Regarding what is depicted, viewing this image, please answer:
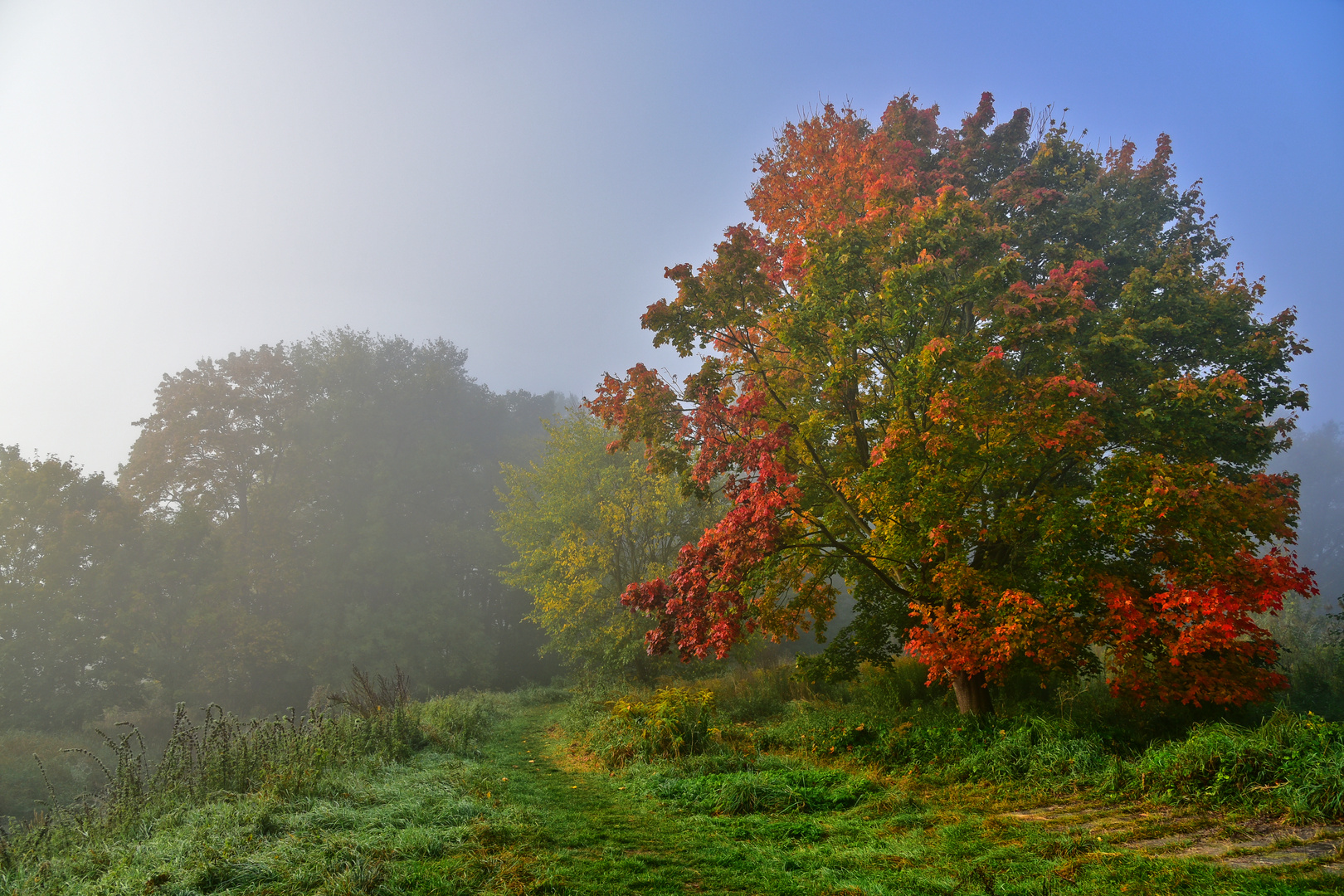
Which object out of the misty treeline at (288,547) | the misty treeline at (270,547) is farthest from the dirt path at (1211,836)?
the misty treeline at (270,547)

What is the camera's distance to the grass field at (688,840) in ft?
12.2

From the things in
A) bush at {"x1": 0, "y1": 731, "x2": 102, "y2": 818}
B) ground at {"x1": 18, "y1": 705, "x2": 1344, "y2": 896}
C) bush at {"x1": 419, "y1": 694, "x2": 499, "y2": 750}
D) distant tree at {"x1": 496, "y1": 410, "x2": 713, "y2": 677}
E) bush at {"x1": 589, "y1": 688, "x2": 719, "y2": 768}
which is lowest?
bush at {"x1": 0, "y1": 731, "x2": 102, "y2": 818}

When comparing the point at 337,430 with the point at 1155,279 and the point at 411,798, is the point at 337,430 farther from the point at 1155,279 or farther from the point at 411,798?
the point at 1155,279

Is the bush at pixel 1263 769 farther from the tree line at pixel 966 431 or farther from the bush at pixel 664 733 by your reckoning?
the bush at pixel 664 733

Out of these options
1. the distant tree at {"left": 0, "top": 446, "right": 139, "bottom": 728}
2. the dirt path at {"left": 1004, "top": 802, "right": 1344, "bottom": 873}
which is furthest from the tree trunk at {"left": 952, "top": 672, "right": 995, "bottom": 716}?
the distant tree at {"left": 0, "top": 446, "right": 139, "bottom": 728}

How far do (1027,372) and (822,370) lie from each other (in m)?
3.43

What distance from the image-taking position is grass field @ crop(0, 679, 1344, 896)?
146 inches

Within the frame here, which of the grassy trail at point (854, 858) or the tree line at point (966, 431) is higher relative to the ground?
the tree line at point (966, 431)

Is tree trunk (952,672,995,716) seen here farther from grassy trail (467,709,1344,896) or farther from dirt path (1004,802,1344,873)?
dirt path (1004,802,1344,873)

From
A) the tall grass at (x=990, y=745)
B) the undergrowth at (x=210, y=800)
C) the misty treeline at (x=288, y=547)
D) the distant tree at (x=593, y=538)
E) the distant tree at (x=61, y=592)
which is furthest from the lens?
the misty treeline at (x=288, y=547)

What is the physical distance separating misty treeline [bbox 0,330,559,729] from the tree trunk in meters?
25.9

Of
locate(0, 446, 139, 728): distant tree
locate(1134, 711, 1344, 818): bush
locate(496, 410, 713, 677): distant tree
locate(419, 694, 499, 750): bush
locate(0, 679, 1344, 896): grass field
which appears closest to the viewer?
locate(0, 679, 1344, 896): grass field

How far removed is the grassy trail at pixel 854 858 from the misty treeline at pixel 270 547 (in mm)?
26676

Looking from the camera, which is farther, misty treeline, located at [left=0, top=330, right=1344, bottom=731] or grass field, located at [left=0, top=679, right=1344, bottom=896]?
misty treeline, located at [left=0, top=330, right=1344, bottom=731]
